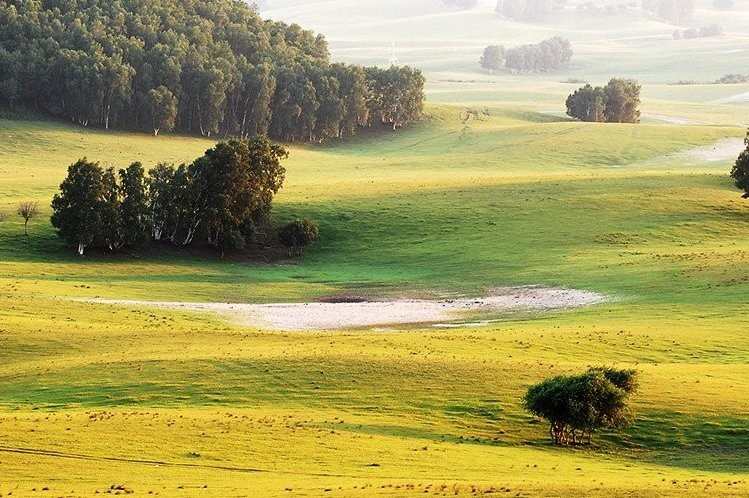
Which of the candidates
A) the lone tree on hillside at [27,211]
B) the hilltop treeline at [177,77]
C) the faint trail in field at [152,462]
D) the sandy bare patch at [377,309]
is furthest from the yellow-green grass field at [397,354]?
the hilltop treeline at [177,77]

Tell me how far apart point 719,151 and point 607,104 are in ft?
125

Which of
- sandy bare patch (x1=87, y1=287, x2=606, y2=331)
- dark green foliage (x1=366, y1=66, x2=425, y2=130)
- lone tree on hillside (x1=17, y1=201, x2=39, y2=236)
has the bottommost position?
sandy bare patch (x1=87, y1=287, x2=606, y2=331)

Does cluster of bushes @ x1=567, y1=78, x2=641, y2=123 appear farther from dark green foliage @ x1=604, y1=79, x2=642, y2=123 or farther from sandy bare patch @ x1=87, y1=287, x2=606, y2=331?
sandy bare patch @ x1=87, y1=287, x2=606, y2=331

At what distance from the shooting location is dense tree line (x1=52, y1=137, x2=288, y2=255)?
275 ft

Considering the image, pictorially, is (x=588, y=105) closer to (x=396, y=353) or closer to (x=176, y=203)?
(x=176, y=203)

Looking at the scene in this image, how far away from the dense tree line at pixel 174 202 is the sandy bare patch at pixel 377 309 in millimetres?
18427

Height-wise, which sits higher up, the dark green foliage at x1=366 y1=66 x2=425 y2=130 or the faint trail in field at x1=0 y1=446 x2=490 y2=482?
the dark green foliage at x1=366 y1=66 x2=425 y2=130

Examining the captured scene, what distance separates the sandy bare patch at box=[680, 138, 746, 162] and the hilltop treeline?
4098 centimetres

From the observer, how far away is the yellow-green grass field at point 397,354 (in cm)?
3425

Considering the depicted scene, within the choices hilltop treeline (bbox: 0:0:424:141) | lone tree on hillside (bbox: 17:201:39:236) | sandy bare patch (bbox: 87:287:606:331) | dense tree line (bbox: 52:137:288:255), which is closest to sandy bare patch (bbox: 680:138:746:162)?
hilltop treeline (bbox: 0:0:424:141)

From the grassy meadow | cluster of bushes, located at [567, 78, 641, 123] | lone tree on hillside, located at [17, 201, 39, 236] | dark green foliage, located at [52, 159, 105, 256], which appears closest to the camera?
the grassy meadow

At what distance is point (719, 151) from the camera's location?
144m

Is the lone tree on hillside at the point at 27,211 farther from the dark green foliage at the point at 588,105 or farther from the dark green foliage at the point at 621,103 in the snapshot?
the dark green foliage at the point at 621,103

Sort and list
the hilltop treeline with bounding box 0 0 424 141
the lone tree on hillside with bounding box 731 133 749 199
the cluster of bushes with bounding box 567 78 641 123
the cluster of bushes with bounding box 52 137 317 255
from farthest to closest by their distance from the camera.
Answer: the cluster of bushes with bounding box 567 78 641 123 < the hilltop treeline with bounding box 0 0 424 141 < the lone tree on hillside with bounding box 731 133 749 199 < the cluster of bushes with bounding box 52 137 317 255
